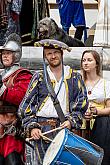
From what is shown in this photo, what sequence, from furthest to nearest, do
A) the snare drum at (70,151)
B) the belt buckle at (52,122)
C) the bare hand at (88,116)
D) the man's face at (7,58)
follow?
1. the man's face at (7,58)
2. the bare hand at (88,116)
3. the belt buckle at (52,122)
4. the snare drum at (70,151)

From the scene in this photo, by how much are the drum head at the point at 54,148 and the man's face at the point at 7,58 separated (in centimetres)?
116

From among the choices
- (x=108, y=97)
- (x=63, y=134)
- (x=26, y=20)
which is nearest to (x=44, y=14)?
(x=26, y=20)

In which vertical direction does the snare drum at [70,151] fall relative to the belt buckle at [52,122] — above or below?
below

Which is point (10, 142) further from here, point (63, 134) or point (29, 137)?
point (63, 134)

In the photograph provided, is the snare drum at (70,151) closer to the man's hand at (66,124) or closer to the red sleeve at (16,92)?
the man's hand at (66,124)

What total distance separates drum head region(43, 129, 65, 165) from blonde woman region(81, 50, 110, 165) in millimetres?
692

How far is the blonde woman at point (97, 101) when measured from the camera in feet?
22.4

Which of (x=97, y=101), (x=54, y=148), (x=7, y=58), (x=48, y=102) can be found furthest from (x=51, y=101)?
(x=7, y=58)

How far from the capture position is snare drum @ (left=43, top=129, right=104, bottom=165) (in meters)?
5.92

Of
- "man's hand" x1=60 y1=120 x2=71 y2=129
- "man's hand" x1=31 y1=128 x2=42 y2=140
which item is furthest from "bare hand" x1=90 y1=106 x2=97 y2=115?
"man's hand" x1=31 y1=128 x2=42 y2=140

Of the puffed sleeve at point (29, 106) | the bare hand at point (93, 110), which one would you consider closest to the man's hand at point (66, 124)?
the puffed sleeve at point (29, 106)

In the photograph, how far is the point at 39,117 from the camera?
6.32 metres

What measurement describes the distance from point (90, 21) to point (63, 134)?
9.04 metres

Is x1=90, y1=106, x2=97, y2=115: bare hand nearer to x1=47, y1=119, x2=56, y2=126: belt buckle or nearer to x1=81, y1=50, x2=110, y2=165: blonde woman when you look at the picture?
x1=81, y1=50, x2=110, y2=165: blonde woman
